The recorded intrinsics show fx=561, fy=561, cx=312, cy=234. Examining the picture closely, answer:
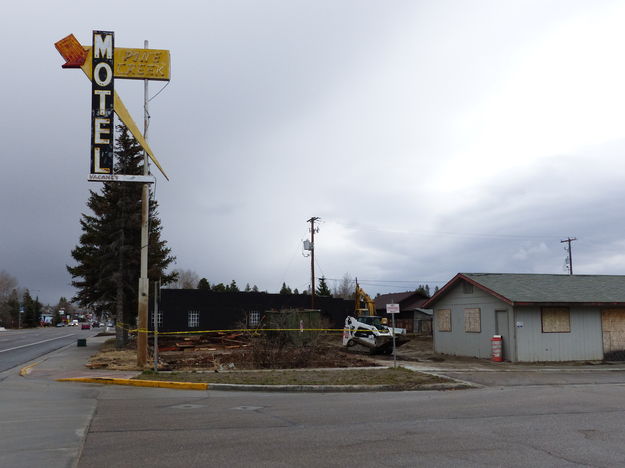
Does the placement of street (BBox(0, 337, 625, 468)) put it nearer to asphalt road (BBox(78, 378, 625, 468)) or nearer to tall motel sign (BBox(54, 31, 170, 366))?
asphalt road (BBox(78, 378, 625, 468))

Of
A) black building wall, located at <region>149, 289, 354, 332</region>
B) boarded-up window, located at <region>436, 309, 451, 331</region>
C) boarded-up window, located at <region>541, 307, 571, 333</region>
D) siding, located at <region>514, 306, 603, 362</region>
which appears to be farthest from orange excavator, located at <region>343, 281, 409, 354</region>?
black building wall, located at <region>149, 289, 354, 332</region>

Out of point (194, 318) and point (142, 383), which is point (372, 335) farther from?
point (194, 318)

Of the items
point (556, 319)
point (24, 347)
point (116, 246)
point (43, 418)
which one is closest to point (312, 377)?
point (43, 418)

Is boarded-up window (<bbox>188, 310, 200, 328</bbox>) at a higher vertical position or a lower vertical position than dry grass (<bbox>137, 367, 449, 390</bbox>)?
higher

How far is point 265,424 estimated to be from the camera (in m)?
9.38

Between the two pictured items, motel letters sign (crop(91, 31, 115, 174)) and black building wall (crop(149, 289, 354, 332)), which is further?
black building wall (crop(149, 289, 354, 332))

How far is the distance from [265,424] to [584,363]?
19242 mm

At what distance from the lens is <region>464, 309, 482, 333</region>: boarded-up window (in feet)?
85.2

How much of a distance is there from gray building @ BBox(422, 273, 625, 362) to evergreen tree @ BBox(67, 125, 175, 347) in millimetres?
18219

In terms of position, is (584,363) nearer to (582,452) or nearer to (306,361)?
(306,361)

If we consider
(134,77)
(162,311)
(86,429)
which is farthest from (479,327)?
(162,311)

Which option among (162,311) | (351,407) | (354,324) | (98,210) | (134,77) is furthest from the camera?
(162,311)

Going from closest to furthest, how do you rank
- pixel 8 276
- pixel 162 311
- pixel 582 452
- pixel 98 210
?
pixel 582 452 < pixel 98 210 < pixel 162 311 < pixel 8 276

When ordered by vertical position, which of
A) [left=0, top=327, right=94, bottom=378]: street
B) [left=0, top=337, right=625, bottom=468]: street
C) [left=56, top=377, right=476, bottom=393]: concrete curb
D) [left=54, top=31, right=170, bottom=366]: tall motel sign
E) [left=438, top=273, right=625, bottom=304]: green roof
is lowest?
[left=0, top=327, right=94, bottom=378]: street
